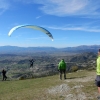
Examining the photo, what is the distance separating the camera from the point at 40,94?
17828mm

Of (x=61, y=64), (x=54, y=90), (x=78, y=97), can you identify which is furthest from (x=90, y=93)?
(x=61, y=64)

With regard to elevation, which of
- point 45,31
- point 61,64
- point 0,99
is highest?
point 45,31

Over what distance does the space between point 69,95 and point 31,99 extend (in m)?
3.06

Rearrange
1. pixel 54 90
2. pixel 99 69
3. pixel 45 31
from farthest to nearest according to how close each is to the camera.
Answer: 1. pixel 45 31
2. pixel 54 90
3. pixel 99 69

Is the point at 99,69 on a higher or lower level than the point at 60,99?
higher

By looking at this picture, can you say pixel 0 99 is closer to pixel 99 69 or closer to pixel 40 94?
pixel 40 94

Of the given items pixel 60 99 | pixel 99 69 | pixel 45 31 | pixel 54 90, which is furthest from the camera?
pixel 45 31

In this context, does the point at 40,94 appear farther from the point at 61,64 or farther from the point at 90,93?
the point at 61,64

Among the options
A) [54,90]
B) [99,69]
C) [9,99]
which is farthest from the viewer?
[54,90]

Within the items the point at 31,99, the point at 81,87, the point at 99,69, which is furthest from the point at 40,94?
the point at 99,69

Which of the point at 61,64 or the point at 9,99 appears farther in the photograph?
the point at 61,64

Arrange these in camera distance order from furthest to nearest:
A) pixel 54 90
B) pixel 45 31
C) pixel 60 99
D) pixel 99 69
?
pixel 45 31 < pixel 54 90 < pixel 60 99 < pixel 99 69

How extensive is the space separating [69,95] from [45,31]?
439 inches

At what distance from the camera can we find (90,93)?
1669 cm
